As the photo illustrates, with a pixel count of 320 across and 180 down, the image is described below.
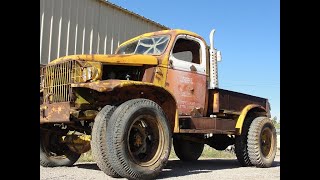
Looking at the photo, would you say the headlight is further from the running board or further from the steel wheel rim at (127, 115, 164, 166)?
the running board

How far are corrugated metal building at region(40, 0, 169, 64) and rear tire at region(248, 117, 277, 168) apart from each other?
529 cm

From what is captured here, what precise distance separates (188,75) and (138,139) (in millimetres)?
1826

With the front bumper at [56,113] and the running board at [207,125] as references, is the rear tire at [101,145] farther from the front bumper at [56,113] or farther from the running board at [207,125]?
the running board at [207,125]

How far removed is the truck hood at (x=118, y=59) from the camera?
18.2ft

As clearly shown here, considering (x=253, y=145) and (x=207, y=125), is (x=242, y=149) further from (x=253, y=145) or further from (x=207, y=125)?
(x=207, y=125)

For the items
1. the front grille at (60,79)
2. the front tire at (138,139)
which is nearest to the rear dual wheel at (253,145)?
the front tire at (138,139)

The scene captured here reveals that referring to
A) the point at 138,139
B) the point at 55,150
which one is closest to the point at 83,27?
the point at 55,150

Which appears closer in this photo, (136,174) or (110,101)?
(136,174)

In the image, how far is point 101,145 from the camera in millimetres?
5016

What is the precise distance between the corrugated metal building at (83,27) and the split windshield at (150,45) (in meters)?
3.36
